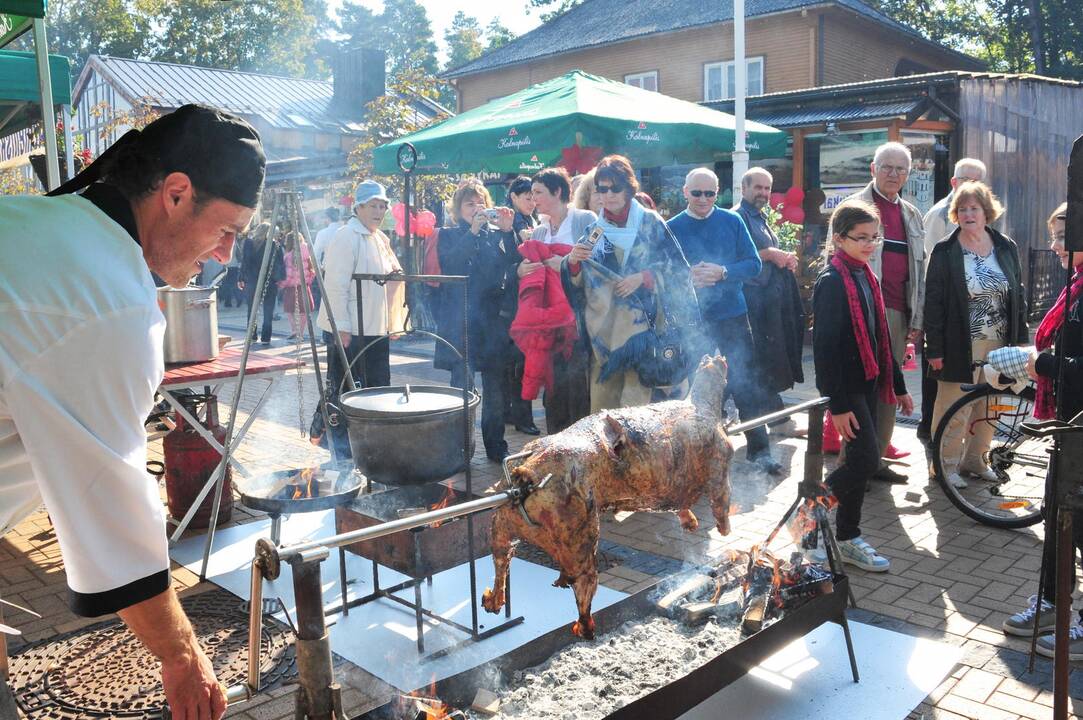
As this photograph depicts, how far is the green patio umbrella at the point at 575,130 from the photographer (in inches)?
331

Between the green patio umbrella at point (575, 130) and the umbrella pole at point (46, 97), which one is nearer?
the umbrella pole at point (46, 97)

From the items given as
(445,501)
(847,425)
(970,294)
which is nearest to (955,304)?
(970,294)

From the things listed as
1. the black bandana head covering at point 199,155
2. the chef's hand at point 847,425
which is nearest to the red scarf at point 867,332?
the chef's hand at point 847,425

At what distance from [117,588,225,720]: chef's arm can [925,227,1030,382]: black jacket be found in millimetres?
5571

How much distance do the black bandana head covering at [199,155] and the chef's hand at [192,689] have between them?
3.48ft

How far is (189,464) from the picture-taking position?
5.69 meters

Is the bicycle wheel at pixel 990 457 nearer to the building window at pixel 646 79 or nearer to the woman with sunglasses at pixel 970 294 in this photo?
the woman with sunglasses at pixel 970 294

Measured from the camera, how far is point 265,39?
4966 centimetres

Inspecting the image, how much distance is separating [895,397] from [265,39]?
52.0 m

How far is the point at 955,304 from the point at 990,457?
115 cm

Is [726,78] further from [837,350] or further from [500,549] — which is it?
[500,549]

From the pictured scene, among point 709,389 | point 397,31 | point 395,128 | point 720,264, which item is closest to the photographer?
point 709,389

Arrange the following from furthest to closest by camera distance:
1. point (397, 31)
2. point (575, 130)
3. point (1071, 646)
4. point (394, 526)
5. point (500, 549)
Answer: point (397, 31)
point (575, 130)
point (1071, 646)
point (500, 549)
point (394, 526)

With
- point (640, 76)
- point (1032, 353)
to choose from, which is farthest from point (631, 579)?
point (640, 76)
